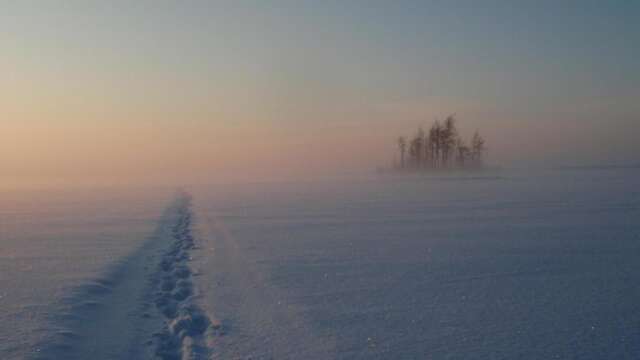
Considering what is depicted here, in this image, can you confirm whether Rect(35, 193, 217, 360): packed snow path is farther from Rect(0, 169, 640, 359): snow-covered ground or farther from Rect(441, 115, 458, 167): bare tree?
Rect(441, 115, 458, 167): bare tree

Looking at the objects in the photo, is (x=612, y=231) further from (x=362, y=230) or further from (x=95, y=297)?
(x=95, y=297)

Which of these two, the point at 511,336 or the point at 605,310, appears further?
the point at 605,310

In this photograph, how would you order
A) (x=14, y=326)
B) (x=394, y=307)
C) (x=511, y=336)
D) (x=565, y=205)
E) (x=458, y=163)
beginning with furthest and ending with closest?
(x=458, y=163), (x=565, y=205), (x=394, y=307), (x=14, y=326), (x=511, y=336)

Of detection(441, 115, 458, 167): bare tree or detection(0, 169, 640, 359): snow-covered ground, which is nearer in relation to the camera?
detection(0, 169, 640, 359): snow-covered ground

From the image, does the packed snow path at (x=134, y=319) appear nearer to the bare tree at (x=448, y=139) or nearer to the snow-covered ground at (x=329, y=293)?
the snow-covered ground at (x=329, y=293)

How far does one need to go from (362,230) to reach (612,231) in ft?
18.7

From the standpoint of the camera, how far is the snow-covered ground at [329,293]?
17.6ft

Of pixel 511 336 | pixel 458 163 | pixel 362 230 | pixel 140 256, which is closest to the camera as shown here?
pixel 511 336

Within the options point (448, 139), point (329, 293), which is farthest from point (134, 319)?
point (448, 139)

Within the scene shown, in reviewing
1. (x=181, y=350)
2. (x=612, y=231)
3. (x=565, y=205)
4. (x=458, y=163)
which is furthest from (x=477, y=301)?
(x=458, y=163)

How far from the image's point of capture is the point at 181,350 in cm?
545

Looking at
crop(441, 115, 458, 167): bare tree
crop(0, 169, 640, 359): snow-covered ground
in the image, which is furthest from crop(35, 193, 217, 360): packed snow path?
crop(441, 115, 458, 167): bare tree

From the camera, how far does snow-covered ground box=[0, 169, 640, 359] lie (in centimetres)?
536

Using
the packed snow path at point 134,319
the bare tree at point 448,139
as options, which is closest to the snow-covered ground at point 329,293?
the packed snow path at point 134,319
